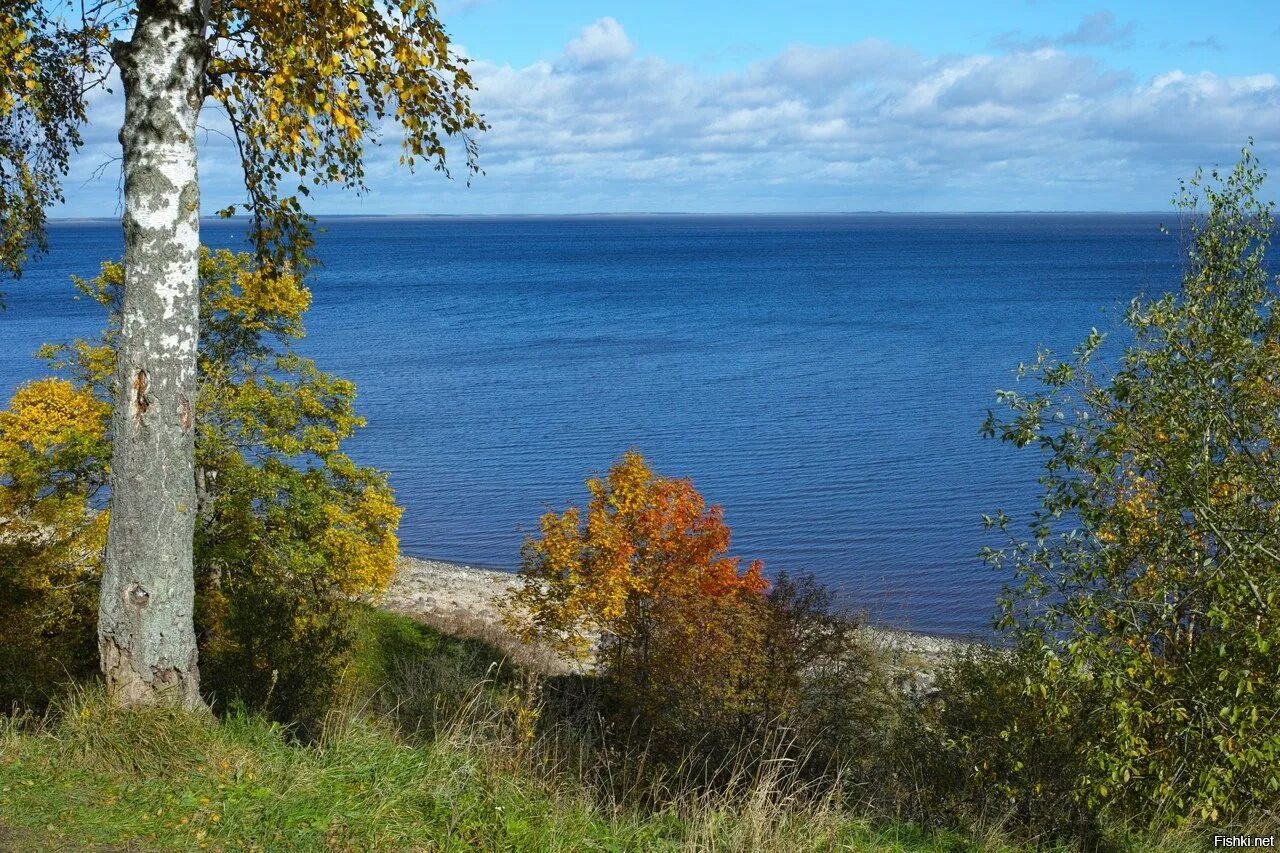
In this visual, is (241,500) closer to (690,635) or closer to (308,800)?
(690,635)

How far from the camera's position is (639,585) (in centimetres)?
2466

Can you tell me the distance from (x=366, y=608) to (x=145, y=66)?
16.9m

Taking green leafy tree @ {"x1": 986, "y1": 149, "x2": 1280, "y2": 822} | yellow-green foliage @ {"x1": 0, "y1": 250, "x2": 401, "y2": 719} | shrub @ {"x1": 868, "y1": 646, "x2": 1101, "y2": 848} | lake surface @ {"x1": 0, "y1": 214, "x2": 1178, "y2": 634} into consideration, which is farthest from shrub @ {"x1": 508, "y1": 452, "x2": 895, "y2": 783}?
green leafy tree @ {"x1": 986, "y1": 149, "x2": 1280, "y2": 822}

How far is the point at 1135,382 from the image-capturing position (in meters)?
8.87

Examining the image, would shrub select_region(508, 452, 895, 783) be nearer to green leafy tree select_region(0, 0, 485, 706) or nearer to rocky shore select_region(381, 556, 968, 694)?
rocky shore select_region(381, 556, 968, 694)

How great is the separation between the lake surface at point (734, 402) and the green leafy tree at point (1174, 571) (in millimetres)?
2072

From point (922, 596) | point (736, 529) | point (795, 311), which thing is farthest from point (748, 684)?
point (795, 311)

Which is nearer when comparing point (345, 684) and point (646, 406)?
point (345, 684)

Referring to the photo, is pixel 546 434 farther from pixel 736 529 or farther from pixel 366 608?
pixel 366 608

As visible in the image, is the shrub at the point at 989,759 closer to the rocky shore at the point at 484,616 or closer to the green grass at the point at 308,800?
the green grass at the point at 308,800

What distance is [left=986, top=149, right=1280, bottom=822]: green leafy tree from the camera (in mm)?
7535

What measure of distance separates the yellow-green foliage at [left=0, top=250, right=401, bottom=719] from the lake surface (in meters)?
13.2

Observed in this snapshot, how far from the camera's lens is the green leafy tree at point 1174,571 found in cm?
754

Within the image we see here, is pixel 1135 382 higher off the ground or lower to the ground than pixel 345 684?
higher
